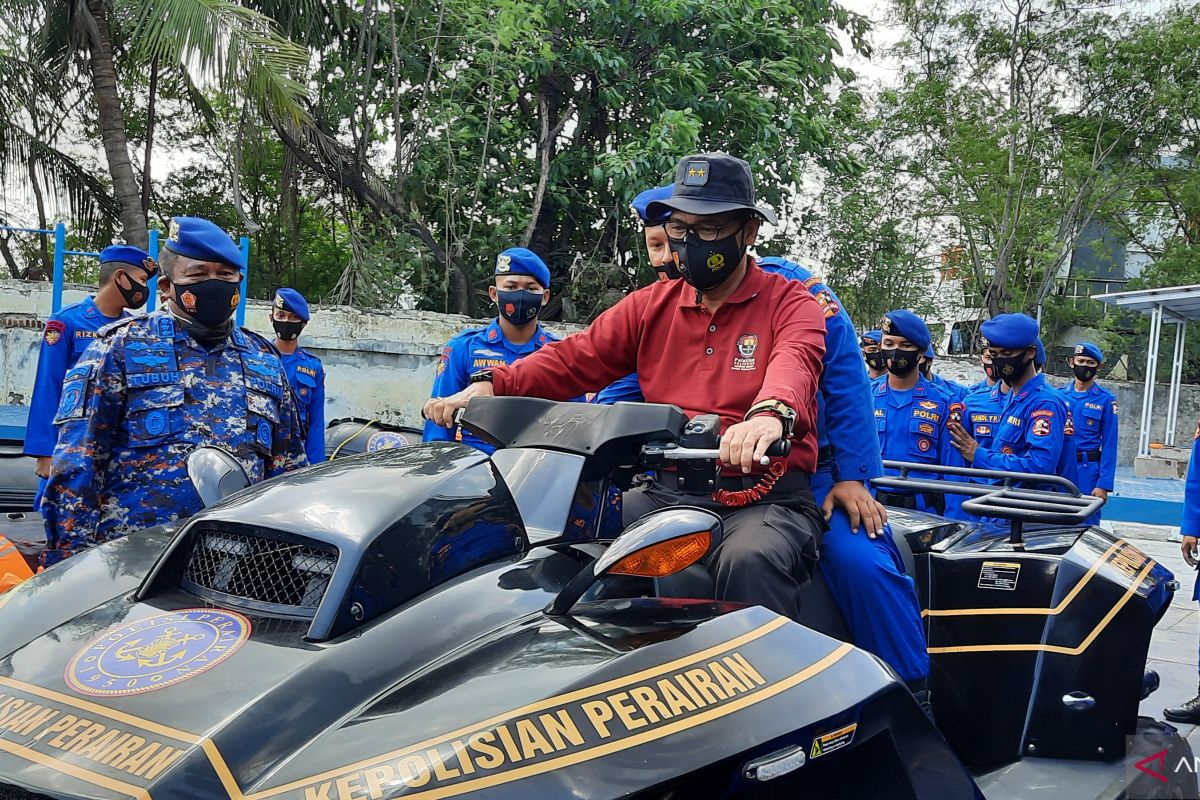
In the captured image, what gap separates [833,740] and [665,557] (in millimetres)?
448

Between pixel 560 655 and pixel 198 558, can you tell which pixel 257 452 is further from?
pixel 560 655

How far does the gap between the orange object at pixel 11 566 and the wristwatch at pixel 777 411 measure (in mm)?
3056

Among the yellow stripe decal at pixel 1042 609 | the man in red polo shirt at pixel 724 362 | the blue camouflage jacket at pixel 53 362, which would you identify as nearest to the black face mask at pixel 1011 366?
the yellow stripe decal at pixel 1042 609

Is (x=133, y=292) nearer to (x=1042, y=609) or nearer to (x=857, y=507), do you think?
(x=857, y=507)

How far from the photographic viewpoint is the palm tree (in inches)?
391

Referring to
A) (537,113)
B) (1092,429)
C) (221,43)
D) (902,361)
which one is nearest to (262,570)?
(902,361)

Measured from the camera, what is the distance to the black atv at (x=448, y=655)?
155cm

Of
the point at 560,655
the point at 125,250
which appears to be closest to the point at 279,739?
the point at 560,655

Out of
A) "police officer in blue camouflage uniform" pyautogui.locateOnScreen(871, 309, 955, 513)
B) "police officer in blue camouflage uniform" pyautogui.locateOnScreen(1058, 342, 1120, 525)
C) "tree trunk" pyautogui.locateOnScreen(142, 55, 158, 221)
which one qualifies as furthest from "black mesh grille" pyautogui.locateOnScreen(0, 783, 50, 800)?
"tree trunk" pyautogui.locateOnScreen(142, 55, 158, 221)

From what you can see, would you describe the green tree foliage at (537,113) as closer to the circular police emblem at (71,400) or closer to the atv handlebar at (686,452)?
the circular police emblem at (71,400)

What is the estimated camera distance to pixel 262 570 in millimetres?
1956

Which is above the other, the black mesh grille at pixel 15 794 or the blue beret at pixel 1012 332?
the blue beret at pixel 1012 332

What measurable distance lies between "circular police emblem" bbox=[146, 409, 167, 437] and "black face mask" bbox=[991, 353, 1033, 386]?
483 centimetres

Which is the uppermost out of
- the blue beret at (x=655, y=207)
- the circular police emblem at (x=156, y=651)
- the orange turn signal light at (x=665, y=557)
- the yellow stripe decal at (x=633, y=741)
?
the blue beret at (x=655, y=207)
